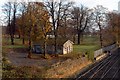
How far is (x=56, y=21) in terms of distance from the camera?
115ft

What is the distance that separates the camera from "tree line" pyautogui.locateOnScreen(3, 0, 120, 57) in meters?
31.4

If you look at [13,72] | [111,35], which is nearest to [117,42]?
[111,35]

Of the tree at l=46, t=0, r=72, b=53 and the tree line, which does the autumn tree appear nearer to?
the tree line

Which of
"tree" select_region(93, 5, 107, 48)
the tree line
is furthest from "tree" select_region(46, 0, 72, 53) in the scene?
"tree" select_region(93, 5, 107, 48)

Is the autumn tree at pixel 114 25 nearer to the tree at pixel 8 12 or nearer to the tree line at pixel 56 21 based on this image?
the tree line at pixel 56 21

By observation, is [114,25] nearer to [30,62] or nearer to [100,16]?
[100,16]

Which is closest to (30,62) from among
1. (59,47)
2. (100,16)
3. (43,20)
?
(43,20)

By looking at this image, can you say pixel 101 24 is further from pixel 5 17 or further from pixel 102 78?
pixel 102 78

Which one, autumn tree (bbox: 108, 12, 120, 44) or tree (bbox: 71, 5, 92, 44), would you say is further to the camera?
tree (bbox: 71, 5, 92, 44)

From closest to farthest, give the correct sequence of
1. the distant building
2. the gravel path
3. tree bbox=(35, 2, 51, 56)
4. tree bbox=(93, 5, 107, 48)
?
the gravel path
tree bbox=(35, 2, 51, 56)
the distant building
tree bbox=(93, 5, 107, 48)

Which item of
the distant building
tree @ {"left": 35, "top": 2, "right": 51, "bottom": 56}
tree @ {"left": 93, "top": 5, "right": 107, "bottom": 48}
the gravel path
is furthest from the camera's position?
tree @ {"left": 93, "top": 5, "right": 107, "bottom": 48}

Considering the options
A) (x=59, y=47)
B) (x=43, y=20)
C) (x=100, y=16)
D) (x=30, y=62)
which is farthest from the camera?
(x=100, y=16)

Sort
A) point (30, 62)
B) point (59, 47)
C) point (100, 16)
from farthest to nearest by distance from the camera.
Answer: point (100, 16) < point (59, 47) < point (30, 62)

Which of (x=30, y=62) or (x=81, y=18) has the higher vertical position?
(x=81, y=18)
